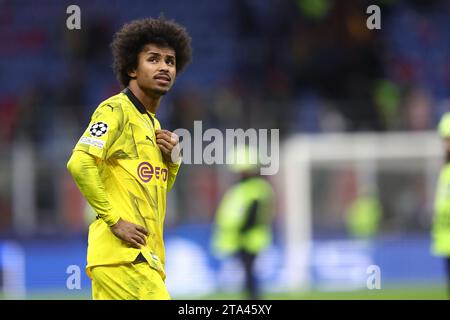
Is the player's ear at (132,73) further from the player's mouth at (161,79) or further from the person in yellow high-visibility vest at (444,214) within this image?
the person in yellow high-visibility vest at (444,214)

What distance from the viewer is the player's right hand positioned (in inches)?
229

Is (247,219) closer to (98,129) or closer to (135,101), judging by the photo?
(135,101)

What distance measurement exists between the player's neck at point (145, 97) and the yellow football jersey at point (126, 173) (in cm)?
4

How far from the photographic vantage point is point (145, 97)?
6199mm

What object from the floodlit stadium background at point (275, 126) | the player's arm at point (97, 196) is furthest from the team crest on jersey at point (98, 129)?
the floodlit stadium background at point (275, 126)

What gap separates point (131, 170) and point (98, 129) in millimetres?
339

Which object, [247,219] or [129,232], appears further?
[247,219]

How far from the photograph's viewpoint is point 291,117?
60.5ft

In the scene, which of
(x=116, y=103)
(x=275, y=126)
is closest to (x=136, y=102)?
(x=116, y=103)

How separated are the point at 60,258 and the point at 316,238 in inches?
178

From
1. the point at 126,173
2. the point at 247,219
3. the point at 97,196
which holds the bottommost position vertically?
the point at 247,219

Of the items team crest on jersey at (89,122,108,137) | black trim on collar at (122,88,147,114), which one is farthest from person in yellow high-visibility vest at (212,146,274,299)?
team crest on jersey at (89,122,108,137)

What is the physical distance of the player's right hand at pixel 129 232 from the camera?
5.83m

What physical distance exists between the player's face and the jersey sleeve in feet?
0.91
